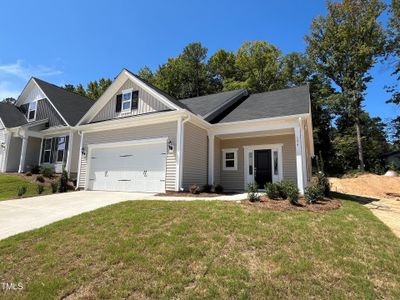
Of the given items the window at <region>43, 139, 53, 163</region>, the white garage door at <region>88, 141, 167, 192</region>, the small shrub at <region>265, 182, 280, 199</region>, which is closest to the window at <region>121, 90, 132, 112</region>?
the white garage door at <region>88, 141, 167, 192</region>

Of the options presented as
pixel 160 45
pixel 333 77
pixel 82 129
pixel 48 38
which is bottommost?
pixel 82 129

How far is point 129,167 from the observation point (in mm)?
11812

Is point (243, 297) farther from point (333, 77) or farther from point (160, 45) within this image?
point (333, 77)

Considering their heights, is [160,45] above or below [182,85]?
below

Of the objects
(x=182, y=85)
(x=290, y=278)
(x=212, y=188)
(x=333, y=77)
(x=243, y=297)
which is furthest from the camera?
(x=182, y=85)

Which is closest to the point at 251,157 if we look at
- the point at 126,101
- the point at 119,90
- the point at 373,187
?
the point at 126,101

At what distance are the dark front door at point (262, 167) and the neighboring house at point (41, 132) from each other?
11.5 metres

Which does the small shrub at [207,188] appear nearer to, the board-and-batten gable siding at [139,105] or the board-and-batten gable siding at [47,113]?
the board-and-batten gable siding at [139,105]

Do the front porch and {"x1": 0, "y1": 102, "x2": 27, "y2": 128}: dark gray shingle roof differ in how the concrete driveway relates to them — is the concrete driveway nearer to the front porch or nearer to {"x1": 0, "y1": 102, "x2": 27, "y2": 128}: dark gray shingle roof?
the front porch

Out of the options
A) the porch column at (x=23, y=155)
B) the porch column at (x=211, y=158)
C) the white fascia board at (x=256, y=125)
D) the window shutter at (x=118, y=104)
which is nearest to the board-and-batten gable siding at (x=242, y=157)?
the porch column at (x=211, y=158)

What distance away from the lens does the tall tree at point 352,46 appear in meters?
26.3

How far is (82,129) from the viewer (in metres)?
13.6

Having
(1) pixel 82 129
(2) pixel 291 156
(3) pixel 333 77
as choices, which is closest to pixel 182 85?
(3) pixel 333 77

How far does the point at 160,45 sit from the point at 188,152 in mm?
11518
